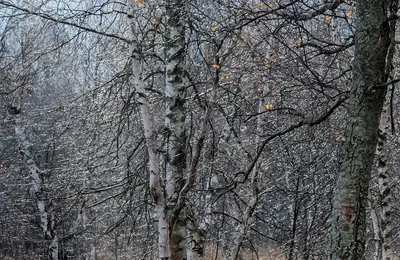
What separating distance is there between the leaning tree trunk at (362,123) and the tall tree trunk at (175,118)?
2.63 m

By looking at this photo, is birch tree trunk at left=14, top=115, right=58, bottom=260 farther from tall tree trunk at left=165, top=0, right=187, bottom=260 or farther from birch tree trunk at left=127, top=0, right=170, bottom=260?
birch tree trunk at left=127, top=0, right=170, bottom=260

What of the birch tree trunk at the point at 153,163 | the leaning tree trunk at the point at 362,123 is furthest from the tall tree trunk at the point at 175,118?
the leaning tree trunk at the point at 362,123

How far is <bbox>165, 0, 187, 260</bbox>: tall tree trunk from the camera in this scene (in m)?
5.51

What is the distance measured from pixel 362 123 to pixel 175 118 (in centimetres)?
302

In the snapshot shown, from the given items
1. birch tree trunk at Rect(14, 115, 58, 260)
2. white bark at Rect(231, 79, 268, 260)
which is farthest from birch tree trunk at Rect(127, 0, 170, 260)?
birch tree trunk at Rect(14, 115, 58, 260)

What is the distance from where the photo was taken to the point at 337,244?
Answer: 9.39ft

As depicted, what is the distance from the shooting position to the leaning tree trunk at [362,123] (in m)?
2.87

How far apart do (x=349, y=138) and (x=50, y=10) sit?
3.36 metres

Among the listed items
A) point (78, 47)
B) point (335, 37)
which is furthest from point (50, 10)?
point (335, 37)

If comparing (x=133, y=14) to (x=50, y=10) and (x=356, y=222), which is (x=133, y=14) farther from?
(x=356, y=222)

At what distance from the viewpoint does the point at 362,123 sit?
118 inches

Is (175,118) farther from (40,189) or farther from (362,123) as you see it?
(40,189)

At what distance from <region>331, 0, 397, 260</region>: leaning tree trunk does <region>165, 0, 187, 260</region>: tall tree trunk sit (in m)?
2.63

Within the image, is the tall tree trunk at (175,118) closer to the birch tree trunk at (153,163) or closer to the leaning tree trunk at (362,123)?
the birch tree trunk at (153,163)
